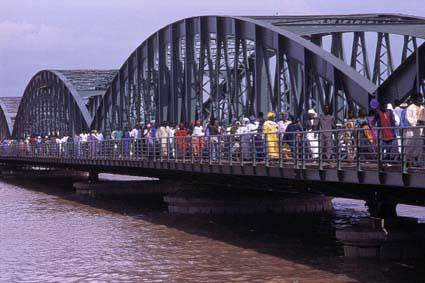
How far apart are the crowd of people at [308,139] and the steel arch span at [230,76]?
2480mm

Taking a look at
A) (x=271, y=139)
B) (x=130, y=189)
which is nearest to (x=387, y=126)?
(x=271, y=139)

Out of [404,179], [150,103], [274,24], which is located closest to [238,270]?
[404,179]

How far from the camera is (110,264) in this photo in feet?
79.7

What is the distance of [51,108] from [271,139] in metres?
73.0

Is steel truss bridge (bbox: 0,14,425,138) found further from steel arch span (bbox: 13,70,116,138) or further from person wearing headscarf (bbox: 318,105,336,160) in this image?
steel arch span (bbox: 13,70,116,138)

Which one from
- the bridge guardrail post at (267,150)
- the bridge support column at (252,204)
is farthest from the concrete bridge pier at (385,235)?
the bridge support column at (252,204)

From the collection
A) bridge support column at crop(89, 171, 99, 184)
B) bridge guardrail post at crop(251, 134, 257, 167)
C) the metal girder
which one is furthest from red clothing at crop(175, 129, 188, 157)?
bridge support column at crop(89, 171, 99, 184)

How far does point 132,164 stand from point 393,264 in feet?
69.4

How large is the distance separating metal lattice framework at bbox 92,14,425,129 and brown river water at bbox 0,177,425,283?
16.3 ft

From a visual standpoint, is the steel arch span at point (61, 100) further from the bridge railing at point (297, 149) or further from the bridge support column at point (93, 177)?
the bridge railing at point (297, 149)

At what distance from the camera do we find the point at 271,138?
2695 cm

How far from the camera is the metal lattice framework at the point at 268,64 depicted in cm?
3362

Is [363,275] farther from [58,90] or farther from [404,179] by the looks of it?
[58,90]

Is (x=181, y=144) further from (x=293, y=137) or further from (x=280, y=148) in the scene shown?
(x=293, y=137)
